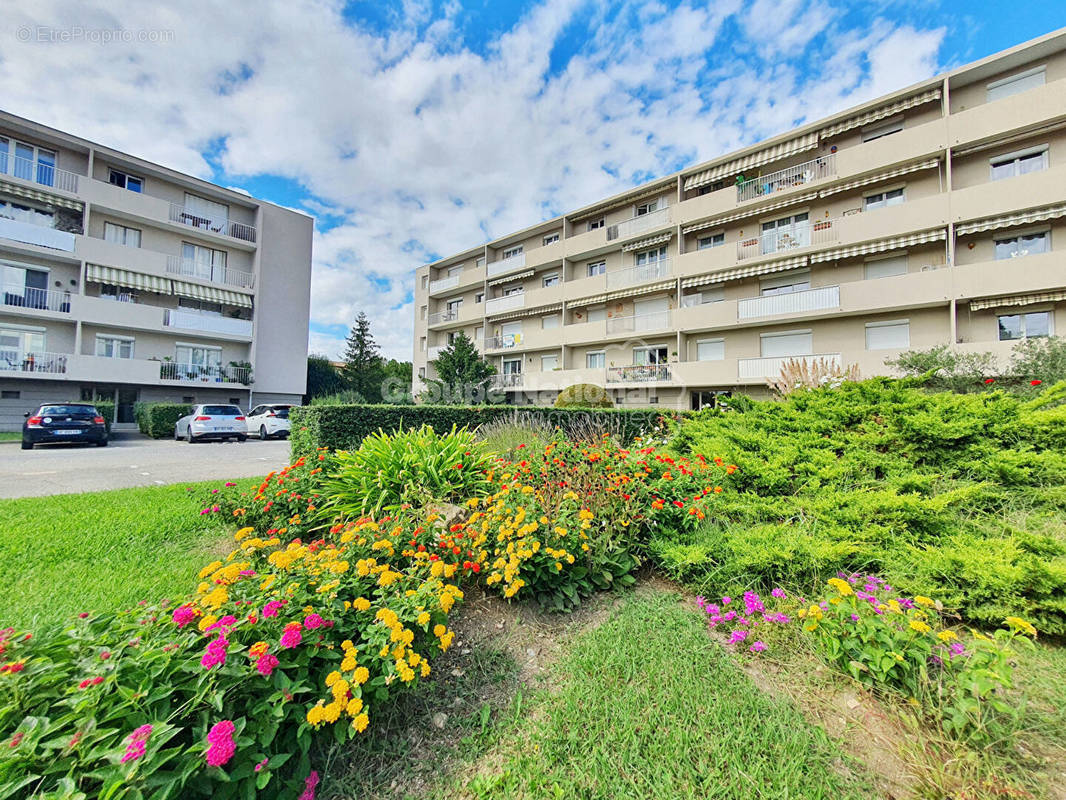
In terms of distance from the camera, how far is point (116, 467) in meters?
8.95

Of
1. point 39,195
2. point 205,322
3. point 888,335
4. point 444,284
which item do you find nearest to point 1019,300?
point 888,335

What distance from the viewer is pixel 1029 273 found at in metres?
12.3

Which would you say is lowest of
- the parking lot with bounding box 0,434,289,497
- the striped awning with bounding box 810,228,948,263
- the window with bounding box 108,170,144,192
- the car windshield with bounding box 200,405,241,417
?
the parking lot with bounding box 0,434,289,497

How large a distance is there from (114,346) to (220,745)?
91.5ft

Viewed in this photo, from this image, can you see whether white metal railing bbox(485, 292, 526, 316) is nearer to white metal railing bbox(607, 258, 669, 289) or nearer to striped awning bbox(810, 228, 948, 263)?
white metal railing bbox(607, 258, 669, 289)

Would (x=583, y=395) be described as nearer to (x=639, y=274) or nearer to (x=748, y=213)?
(x=639, y=274)

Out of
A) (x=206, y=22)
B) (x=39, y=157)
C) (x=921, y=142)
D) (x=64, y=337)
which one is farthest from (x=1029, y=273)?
(x=39, y=157)

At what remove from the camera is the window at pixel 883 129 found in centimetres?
1505

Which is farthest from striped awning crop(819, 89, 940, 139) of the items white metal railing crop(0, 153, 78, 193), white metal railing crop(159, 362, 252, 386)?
white metal railing crop(0, 153, 78, 193)

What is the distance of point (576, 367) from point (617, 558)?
20.2 m

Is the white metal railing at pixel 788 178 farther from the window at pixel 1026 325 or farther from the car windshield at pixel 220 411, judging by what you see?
the car windshield at pixel 220 411

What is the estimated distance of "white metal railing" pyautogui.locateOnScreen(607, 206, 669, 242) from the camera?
19.8 m

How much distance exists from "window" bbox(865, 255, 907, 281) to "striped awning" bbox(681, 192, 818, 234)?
353 cm

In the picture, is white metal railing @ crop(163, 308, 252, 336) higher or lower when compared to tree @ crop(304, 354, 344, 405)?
higher
